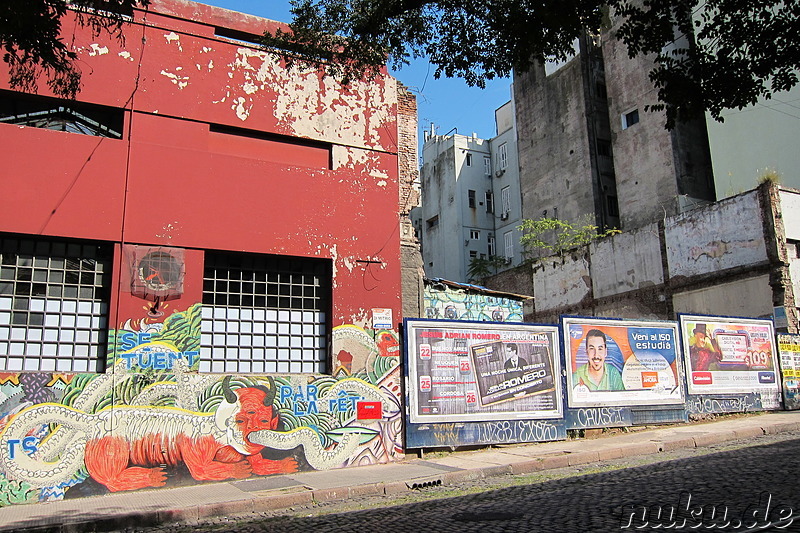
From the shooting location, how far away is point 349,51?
8.27 metres

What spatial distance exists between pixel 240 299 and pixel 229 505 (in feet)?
12.0

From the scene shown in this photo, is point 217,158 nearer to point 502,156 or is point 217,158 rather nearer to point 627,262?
point 627,262

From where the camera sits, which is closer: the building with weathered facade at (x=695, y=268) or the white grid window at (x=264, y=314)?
the white grid window at (x=264, y=314)

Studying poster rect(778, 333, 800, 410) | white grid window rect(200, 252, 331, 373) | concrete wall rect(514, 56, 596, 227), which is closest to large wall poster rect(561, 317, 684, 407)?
poster rect(778, 333, 800, 410)

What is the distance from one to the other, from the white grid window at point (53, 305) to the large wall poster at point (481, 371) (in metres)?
4.99

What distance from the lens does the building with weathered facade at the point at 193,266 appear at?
9008 mm

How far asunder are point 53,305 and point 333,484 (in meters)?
4.83

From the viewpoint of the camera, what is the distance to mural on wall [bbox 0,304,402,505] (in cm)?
860

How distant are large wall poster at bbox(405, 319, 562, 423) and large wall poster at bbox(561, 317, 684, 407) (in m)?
0.48

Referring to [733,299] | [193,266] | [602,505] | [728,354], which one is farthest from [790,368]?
[193,266]

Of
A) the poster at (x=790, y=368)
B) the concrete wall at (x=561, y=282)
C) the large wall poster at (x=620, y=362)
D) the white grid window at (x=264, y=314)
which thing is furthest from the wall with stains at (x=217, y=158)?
the concrete wall at (x=561, y=282)

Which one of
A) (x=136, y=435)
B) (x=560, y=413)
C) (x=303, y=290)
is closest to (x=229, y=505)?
(x=136, y=435)

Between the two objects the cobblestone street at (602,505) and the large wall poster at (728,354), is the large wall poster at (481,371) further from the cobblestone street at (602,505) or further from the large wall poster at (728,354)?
the large wall poster at (728,354)

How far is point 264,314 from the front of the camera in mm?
10602
